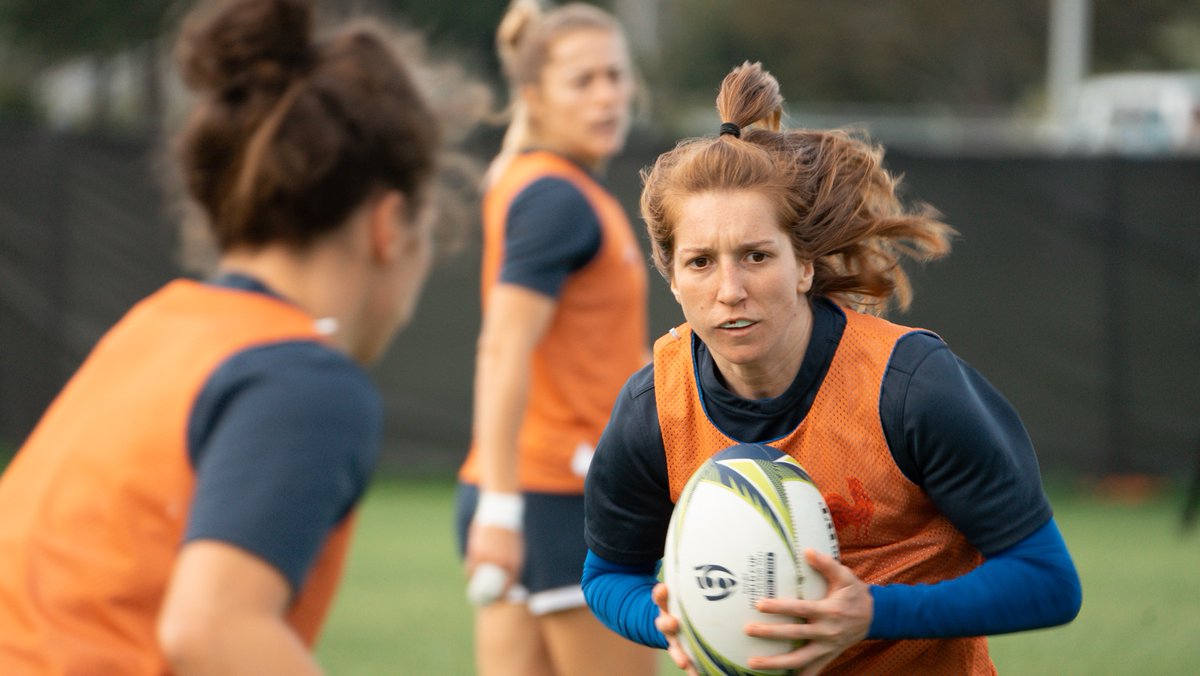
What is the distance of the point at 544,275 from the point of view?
3996 mm

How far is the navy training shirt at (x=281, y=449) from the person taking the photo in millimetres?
1813

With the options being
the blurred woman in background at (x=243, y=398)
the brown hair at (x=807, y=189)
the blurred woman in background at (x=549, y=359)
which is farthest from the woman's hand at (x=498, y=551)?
the blurred woman in background at (x=243, y=398)

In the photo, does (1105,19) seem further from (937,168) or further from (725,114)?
(725,114)

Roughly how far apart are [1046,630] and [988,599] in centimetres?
525

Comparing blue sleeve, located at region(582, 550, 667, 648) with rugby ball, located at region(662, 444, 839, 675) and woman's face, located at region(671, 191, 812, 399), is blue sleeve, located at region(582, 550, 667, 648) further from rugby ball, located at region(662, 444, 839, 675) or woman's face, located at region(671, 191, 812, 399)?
woman's face, located at region(671, 191, 812, 399)

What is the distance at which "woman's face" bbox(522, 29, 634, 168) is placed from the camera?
4297 millimetres

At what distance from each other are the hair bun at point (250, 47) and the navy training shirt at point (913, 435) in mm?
1084

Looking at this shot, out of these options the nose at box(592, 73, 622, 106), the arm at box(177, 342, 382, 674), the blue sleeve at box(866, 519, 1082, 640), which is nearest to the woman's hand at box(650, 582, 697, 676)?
the blue sleeve at box(866, 519, 1082, 640)

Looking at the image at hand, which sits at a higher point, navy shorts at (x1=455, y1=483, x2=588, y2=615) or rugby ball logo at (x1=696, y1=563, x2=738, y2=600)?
rugby ball logo at (x1=696, y1=563, x2=738, y2=600)

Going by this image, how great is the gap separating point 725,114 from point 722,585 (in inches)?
38.7

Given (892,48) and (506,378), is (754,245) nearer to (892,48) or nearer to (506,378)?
(506,378)

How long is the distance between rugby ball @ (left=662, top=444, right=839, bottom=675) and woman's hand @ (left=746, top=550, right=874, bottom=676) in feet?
0.09

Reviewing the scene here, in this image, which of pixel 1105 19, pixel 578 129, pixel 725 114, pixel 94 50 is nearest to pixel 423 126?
pixel 725 114

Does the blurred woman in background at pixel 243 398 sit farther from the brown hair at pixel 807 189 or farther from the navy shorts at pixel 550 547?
the navy shorts at pixel 550 547
